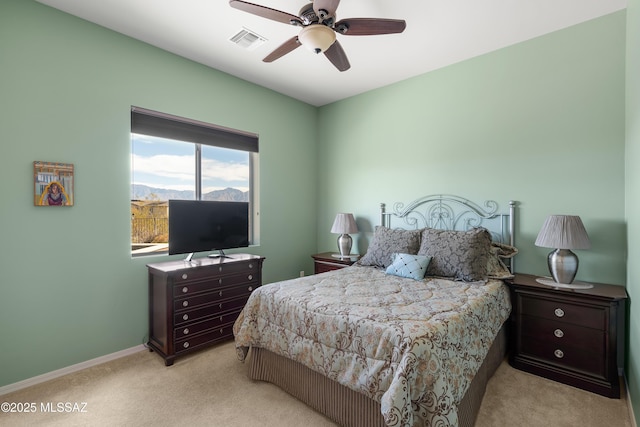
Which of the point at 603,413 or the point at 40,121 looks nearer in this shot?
the point at 603,413

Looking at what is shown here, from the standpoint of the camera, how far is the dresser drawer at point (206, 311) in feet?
8.63

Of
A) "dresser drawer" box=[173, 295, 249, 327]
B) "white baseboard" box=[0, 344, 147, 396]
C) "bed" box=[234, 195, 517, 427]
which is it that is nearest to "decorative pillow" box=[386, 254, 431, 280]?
"bed" box=[234, 195, 517, 427]

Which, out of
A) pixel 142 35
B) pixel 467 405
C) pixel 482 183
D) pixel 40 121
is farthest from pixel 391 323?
pixel 142 35

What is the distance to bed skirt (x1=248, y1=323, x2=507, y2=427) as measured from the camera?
1670 millimetres

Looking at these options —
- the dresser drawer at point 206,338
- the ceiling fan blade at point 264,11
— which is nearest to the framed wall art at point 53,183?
the dresser drawer at point 206,338

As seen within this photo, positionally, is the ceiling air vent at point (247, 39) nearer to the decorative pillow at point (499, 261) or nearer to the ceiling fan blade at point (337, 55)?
the ceiling fan blade at point (337, 55)

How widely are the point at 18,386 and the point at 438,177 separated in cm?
416

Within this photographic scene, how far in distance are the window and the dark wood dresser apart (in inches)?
18.7

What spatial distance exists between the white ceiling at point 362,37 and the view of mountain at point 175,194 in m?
1.41

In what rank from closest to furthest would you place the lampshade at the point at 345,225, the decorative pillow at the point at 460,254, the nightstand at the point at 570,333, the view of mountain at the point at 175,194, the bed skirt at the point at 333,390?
1. the bed skirt at the point at 333,390
2. the nightstand at the point at 570,333
3. the decorative pillow at the point at 460,254
4. the view of mountain at the point at 175,194
5. the lampshade at the point at 345,225

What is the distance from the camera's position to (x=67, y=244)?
2418mm

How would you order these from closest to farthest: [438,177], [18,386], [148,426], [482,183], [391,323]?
[391,323]
[148,426]
[18,386]
[482,183]
[438,177]

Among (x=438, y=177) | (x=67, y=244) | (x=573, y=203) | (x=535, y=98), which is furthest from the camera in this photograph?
(x=438, y=177)

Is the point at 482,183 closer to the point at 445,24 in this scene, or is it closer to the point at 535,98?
the point at 535,98
